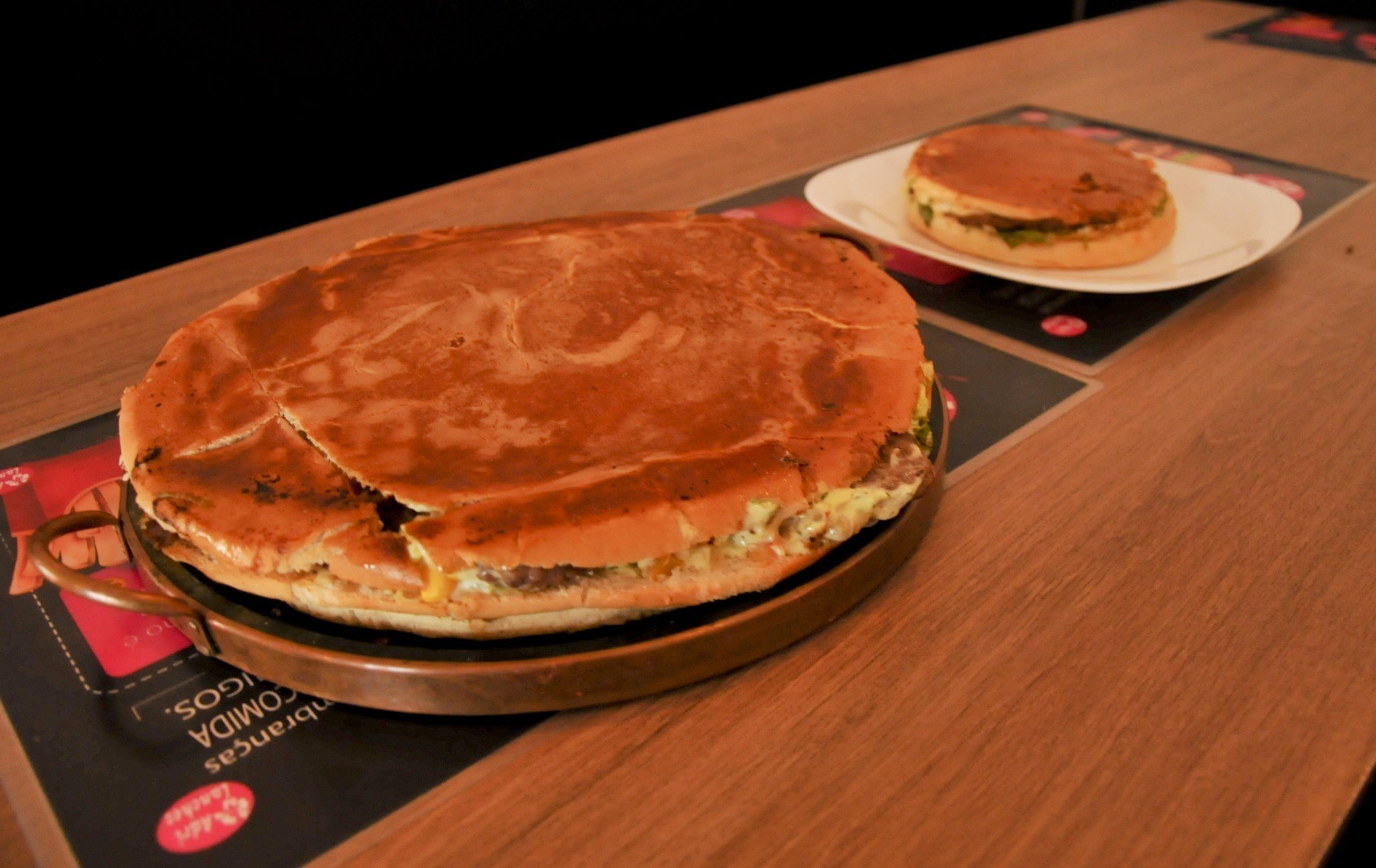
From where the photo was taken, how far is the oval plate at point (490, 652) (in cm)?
61

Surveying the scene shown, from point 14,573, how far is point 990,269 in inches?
38.7

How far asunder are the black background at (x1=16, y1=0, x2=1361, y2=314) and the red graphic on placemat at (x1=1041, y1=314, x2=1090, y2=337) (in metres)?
1.55

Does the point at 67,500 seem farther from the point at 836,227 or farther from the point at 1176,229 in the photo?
the point at 1176,229

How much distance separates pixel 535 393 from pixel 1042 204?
68 cm

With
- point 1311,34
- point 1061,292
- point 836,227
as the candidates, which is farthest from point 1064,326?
point 1311,34

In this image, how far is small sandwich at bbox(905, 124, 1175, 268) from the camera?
3.64 ft

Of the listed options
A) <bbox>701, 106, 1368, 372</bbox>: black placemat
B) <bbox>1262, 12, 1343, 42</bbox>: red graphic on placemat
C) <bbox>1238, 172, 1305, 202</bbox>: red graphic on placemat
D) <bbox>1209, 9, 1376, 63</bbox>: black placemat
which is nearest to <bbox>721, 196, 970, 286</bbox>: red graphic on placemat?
<bbox>701, 106, 1368, 372</bbox>: black placemat

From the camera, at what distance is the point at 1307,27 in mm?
2326

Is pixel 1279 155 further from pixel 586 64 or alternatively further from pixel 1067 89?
pixel 586 64

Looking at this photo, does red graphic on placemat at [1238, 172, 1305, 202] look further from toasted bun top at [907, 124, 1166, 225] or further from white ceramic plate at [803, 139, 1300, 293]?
toasted bun top at [907, 124, 1166, 225]

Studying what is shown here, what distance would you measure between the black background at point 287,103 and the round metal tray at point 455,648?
147 cm

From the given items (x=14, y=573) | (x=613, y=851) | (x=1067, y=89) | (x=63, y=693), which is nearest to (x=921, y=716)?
(x=613, y=851)

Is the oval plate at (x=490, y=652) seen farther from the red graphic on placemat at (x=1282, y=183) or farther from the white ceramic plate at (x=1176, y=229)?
the red graphic on placemat at (x=1282, y=183)

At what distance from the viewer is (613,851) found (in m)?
0.57
